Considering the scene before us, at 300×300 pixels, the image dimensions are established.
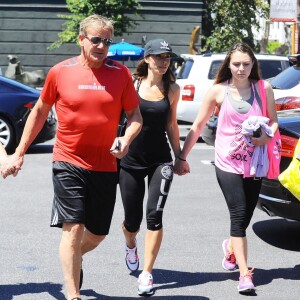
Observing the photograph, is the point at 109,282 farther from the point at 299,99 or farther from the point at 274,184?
the point at 299,99

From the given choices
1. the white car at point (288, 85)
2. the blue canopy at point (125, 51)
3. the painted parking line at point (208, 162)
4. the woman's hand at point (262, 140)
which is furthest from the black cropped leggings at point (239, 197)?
the blue canopy at point (125, 51)

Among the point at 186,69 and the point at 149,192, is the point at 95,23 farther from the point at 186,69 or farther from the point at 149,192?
the point at 186,69

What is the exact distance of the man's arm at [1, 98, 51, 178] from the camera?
229 inches

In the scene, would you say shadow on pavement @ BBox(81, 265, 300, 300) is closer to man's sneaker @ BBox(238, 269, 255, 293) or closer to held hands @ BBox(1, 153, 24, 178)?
man's sneaker @ BBox(238, 269, 255, 293)

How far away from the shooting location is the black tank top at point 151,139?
A: 6566 millimetres

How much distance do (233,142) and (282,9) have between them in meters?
16.4

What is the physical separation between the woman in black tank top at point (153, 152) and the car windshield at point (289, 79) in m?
7.88

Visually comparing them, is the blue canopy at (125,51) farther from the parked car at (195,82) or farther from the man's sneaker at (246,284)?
the man's sneaker at (246,284)

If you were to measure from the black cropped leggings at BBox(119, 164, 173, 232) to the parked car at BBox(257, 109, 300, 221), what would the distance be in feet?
4.26

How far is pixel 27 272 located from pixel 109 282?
0.69m

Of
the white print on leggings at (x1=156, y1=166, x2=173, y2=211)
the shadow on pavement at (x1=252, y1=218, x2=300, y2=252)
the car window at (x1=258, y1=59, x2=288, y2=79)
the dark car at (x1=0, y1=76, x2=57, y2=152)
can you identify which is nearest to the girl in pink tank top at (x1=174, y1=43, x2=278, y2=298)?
the white print on leggings at (x1=156, y1=166, x2=173, y2=211)

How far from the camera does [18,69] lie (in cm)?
3269

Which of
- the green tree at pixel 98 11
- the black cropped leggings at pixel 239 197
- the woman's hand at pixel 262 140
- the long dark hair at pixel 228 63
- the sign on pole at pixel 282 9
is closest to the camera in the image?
the woman's hand at pixel 262 140

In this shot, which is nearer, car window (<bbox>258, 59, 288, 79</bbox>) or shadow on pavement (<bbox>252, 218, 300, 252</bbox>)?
shadow on pavement (<bbox>252, 218, 300, 252</bbox>)
